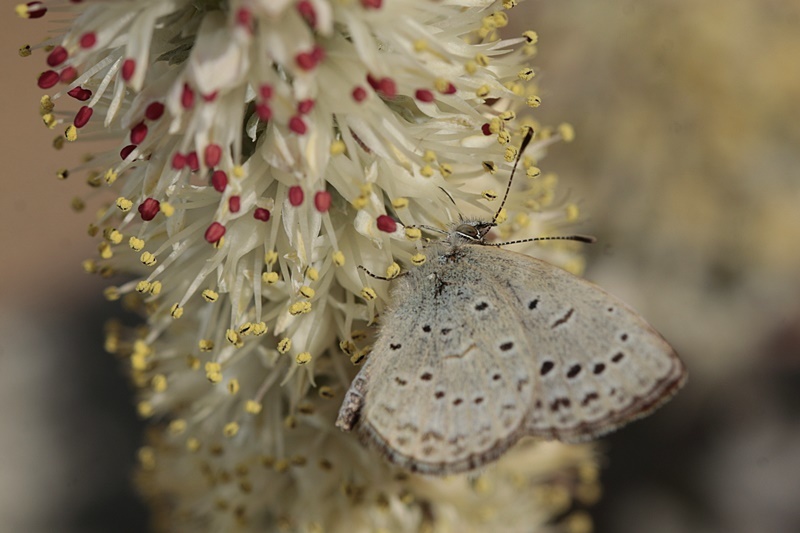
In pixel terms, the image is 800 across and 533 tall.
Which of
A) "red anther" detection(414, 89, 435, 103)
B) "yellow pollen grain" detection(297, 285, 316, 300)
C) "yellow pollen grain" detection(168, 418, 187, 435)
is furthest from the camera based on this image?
"yellow pollen grain" detection(168, 418, 187, 435)

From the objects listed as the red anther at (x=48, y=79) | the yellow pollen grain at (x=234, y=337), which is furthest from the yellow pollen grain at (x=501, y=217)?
the red anther at (x=48, y=79)

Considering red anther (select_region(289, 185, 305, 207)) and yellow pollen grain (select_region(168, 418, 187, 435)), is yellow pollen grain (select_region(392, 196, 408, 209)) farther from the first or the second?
yellow pollen grain (select_region(168, 418, 187, 435))

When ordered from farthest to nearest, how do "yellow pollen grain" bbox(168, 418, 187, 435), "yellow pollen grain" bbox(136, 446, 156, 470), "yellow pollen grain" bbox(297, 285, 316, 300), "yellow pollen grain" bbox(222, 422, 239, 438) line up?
"yellow pollen grain" bbox(136, 446, 156, 470) → "yellow pollen grain" bbox(168, 418, 187, 435) → "yellow pollen grain" bbox(222, 422, 239, 438) → "yellow pollen grain" bbox(297, 285, 316, 300)

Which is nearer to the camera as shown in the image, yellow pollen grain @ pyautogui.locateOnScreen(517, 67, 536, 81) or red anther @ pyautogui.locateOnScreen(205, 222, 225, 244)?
red anther @ pyautogui.locateOnScreen(205, 222, 225, 244)

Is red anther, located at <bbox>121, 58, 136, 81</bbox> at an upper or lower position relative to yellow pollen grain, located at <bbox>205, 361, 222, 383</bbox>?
upper

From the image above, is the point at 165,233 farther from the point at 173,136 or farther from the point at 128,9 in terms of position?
the point at 128,9

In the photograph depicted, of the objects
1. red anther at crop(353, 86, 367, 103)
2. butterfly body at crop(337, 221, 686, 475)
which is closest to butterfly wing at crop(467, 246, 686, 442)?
butterfly body at crop(337, 221, 686, 475)

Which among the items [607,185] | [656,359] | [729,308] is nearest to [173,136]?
[656,359]

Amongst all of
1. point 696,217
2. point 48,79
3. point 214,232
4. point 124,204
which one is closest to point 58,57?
point 48,79
